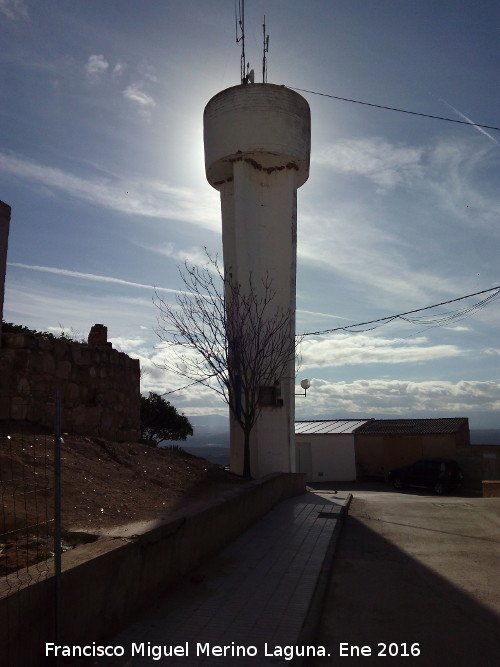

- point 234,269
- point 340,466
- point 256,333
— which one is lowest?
point 340,466

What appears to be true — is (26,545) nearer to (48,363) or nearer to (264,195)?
(48,363)

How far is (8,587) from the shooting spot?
333 centimetres

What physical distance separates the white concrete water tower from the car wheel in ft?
36.1

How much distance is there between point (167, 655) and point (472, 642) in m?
2.46

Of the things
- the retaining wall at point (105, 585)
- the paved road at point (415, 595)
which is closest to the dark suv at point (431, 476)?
the paved road at point (415, 595)

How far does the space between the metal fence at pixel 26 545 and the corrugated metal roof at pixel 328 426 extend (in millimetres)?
23980

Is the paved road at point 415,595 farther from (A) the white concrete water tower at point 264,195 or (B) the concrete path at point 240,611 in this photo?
(A) the white concrete water tower at point 264,195

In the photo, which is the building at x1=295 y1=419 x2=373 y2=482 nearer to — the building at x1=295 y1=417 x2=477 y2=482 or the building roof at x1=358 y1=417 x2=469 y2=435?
the building at x1=295 y1=417 x2=477 y2=482

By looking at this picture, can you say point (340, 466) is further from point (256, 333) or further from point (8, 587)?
point (8, 587)

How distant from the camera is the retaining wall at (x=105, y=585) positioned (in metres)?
3.33

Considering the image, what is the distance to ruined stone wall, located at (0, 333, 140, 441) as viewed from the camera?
23.1 feet

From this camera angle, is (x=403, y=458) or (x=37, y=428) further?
(x=403, y=458)

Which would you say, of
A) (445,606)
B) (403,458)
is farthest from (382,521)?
(403,458)

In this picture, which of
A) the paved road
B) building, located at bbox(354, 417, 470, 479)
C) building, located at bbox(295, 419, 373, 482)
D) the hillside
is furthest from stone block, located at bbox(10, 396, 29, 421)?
building, located at bbox(354, 417, 470, 479)
